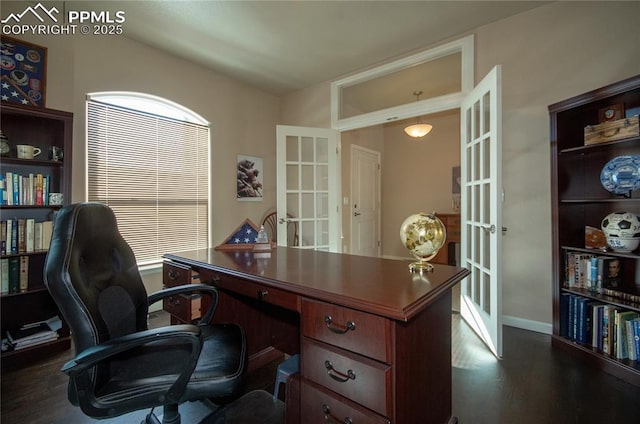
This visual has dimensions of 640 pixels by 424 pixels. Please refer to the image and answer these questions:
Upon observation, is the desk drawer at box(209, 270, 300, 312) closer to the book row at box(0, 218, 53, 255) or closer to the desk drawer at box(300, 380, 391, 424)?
the desk drawer at box(300, 380, 391, 424)

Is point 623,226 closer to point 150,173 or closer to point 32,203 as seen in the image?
point 150,173

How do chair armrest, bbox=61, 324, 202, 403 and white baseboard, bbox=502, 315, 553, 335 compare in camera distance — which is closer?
chair armrest, bbox=61, 324, 202, 403

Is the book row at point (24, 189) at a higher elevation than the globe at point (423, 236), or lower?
higher

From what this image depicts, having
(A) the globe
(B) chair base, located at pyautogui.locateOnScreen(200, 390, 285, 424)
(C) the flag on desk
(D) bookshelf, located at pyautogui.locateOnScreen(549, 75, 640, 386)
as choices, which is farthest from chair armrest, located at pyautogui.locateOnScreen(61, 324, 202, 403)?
(D) bookshelf, located at pyautogui.locateOnScreen(549, 75, 640, 386)

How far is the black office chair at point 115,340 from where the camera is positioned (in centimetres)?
92

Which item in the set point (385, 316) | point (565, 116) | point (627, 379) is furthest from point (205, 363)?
point (565, 116)

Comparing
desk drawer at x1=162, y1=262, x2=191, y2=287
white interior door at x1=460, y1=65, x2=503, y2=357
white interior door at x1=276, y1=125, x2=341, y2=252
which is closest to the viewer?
desk drawer at x1=162, y1=262, x2=191, y2=287

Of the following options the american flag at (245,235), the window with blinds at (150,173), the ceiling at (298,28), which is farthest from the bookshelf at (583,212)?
the window with blinds at (150,173)

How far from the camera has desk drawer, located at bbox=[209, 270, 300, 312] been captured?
1.14 meters

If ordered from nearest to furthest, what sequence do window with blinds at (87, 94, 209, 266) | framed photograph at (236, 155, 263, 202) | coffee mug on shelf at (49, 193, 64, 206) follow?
coffee mug on shelf at (49, 193, 64, 206) → window with blinds at (87, 94, 209, 266) → framed photograph at (236, 155, 263, 202)

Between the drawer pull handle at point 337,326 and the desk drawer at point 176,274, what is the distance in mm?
1012

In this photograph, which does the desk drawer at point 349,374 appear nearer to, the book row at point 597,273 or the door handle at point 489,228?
the door handle at point 489,228

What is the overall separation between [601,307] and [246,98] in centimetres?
418

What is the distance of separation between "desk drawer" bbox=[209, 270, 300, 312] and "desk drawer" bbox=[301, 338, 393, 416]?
15cm
